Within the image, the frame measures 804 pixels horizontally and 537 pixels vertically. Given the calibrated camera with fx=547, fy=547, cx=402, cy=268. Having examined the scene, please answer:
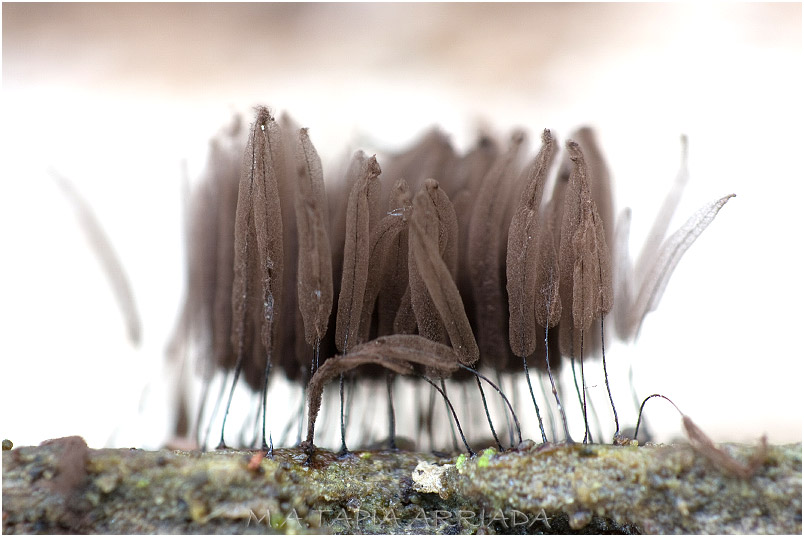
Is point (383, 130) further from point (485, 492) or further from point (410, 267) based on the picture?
point (485, 492)

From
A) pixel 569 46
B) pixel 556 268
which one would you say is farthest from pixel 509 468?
pixel 569 46

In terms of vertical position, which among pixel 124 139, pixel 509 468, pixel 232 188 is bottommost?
pixel 509 468

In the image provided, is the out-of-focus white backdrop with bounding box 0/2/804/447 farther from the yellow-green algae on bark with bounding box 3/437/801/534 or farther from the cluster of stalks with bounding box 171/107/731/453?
the yellow-green algae on bark with bounding box 3/437/801/534

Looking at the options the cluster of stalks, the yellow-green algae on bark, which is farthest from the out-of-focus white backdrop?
the yellow-green algae on bark

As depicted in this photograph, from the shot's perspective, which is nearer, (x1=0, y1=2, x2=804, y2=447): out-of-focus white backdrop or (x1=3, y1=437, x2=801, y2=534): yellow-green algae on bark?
(x1=3, y1=437, x2=801, y2=534): yellow-green algae on bark

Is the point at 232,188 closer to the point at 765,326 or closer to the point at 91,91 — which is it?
the point at 91,91
